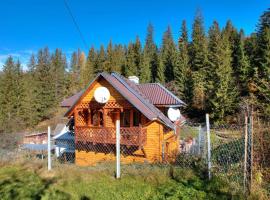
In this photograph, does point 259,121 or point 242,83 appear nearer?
point 259,121

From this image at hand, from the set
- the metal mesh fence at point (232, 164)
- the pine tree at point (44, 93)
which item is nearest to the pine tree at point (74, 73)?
the pine tree at point (44, 93)

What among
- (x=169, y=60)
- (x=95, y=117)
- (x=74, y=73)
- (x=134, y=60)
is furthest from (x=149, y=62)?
(x=95, y=117)

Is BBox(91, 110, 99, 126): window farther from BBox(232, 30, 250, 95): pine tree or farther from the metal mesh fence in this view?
BBox(232, 30, 250, 95): pine tree

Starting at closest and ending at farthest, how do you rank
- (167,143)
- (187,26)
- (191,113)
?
(167,143), (191,113), (187,26)

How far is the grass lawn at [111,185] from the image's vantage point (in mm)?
5617

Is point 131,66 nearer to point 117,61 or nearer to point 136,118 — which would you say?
point 117,61

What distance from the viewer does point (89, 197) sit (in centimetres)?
571

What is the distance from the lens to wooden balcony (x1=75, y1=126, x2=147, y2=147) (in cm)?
1398

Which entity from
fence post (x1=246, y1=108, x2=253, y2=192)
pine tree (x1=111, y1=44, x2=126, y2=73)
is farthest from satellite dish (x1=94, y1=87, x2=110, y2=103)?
pine tree (x1=111, y1=44, x2=126, y2=73)

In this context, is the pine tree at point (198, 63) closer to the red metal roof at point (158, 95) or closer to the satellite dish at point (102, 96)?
the red metal roof at point (158, 95)

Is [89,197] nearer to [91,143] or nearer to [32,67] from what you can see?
[91,143]

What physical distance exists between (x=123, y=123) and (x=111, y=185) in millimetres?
9699

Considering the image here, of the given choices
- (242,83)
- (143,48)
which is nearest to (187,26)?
(143,48)

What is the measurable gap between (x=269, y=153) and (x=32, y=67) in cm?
7341
